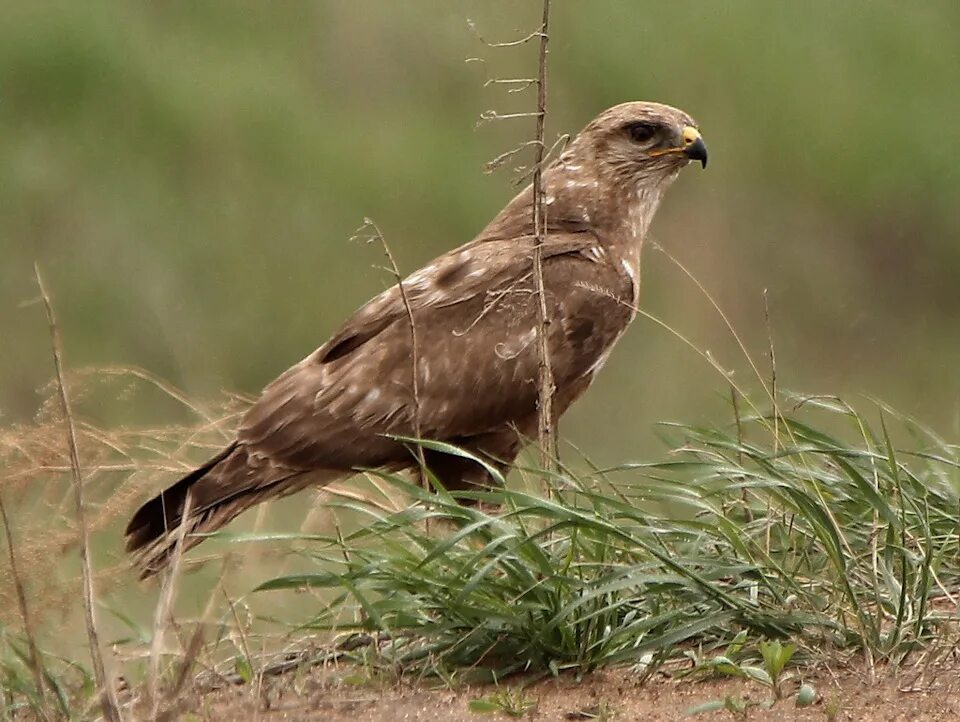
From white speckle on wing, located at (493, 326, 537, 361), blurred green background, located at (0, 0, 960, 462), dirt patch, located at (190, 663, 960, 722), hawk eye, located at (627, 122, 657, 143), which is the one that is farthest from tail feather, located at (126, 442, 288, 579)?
blurred green background, located at (0, 0, 960, 462)

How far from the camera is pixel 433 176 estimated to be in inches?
422

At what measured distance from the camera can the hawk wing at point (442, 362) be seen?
5727mm

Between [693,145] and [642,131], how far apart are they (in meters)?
0.15

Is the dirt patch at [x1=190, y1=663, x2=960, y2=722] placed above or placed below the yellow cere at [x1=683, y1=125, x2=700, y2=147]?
below

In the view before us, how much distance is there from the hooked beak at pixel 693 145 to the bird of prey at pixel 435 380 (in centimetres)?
45

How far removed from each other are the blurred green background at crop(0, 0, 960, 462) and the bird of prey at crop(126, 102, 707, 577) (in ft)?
12.3

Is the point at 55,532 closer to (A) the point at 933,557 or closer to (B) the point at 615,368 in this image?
(A) the point at 933,557

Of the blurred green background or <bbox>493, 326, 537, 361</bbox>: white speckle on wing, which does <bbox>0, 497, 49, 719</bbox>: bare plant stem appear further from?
the blurred green background

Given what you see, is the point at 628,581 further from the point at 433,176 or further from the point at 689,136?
the point at 433,176

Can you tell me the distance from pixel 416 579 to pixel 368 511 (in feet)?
0.73

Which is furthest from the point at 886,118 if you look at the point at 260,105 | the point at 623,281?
the point at 623,281

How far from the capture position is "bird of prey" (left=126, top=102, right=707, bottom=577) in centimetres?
569

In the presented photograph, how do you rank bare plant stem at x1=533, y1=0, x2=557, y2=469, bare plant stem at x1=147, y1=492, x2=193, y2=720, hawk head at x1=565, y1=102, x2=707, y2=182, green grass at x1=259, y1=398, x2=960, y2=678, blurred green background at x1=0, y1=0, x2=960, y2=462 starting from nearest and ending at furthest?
1. bare plant stem at x1=147, y1=492, x2=193, y2=720
2. green grass at x1=259, y1=398, x2=960, y2=678
3. bare plant stem at x1=533, y1=0, x2=557, y2=469
4. hawk head at x1=565, y1=102, x2=707, y2=182
5. blurred green background at x1=0, y1=0, x2=960, y2=462

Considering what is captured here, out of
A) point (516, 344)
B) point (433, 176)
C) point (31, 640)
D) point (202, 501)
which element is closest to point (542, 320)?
point (516, 344)
